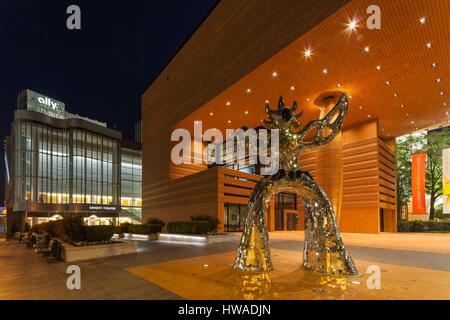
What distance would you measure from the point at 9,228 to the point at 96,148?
54.3ft

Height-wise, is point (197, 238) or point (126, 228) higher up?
point (197, 238)

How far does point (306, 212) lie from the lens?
7973 mm

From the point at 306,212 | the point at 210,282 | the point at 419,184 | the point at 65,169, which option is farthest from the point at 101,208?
the point at 306,212

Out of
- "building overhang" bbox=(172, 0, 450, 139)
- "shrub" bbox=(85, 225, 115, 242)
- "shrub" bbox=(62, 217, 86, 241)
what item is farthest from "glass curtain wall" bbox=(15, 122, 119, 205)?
"shrub" bbox=(85, 225, 115, 242)

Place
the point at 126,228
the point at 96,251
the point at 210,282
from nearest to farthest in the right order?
1. the point at 210,282
2. the point at 96,251
3. the point at 126,228

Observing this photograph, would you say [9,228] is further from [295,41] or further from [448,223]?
[448,223]

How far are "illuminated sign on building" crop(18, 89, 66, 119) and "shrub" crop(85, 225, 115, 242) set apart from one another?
54.6 meters

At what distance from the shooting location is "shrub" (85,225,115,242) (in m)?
12.1

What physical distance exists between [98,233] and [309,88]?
1682 centimetres

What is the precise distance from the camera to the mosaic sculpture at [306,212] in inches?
288

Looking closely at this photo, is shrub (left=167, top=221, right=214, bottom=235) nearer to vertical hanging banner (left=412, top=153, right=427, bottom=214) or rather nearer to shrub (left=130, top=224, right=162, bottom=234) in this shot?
shrub (left=130, top=224, right=162, bottom=234)

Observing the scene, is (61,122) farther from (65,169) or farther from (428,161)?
(428,161)

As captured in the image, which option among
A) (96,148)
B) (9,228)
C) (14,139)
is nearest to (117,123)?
(96,148)

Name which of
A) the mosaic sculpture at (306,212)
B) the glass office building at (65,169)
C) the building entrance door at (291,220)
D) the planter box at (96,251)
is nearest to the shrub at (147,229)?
the planter box at (96,251)
